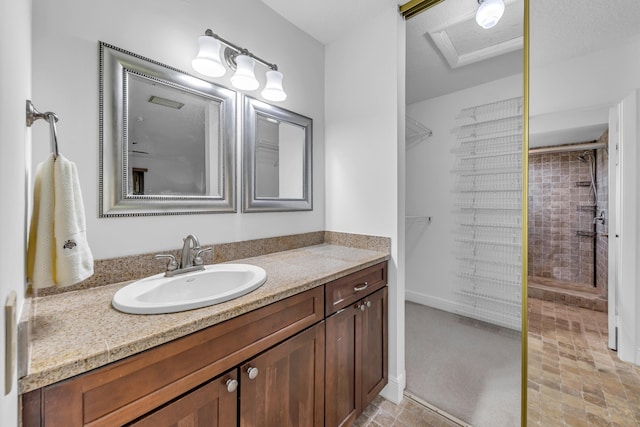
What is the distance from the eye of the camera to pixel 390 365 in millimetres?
1659

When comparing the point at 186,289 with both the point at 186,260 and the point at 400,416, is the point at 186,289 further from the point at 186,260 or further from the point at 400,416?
the point at 400,416

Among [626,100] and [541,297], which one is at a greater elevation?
[626,100]

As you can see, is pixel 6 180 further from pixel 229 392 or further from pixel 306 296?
pixel 306 296

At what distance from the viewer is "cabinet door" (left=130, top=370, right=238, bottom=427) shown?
71 centimetres

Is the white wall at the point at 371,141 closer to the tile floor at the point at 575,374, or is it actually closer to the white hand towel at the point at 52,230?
the tile floor at the point at 575,374

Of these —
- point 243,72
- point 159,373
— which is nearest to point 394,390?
point 159,373

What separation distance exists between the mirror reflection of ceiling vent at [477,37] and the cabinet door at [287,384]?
6.95 feet

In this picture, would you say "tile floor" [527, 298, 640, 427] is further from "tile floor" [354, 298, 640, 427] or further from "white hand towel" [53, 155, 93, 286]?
"white hand towel" [53, 155, 93, 286]

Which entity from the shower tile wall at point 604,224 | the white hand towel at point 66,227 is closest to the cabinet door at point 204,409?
the white hand towel at point 66,227

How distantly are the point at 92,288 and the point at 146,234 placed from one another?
0.91 feet

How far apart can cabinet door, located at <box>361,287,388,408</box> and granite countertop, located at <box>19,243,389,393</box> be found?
48cm

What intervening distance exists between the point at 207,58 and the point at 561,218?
1.88 meters

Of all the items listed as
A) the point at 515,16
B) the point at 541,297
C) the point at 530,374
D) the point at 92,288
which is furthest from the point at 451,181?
the point at 92,288

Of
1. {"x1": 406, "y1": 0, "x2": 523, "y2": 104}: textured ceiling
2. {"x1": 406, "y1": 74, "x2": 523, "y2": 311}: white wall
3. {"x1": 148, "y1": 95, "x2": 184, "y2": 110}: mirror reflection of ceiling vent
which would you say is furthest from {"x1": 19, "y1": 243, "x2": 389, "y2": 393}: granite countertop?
{"x1": 406, "y1": 74, "x2": 523, "y2": 311}: white wall
